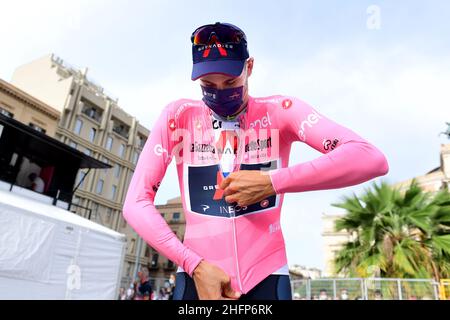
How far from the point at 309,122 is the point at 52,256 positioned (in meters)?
7.27

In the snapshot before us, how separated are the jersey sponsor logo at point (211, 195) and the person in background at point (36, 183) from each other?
1058 cm

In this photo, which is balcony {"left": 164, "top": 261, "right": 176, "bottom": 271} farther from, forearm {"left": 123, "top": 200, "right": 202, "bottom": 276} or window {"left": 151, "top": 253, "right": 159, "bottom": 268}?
forearm {"left": 123, "top": 200, "right": 202, "bottom": 276}

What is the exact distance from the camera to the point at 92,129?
2906 cm

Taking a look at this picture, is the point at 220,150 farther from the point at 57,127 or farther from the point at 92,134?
the point at 92,134

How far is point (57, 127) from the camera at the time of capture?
24.8 metres

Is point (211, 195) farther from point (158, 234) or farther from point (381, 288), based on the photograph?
point (381, 288)

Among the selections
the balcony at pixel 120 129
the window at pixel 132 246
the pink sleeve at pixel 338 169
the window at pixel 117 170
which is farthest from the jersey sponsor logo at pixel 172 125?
the window at pixel 132 246

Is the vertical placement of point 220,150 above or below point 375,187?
below

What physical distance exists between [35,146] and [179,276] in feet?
35.8

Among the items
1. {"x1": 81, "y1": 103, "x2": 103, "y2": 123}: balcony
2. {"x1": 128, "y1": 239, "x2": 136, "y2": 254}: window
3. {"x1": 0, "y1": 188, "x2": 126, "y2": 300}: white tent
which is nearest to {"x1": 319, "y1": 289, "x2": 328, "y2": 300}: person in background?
{"x1": 0, "y1": 188, "x2": 126, "y2": 300}: white tent

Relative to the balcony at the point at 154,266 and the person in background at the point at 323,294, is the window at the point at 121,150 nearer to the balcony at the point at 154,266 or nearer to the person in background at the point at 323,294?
the balcony at the point at 154,266

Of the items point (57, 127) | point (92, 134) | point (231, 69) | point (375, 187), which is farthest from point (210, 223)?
point (92, 134)
